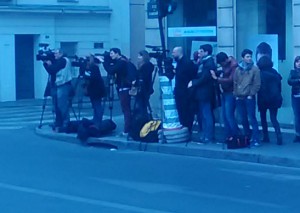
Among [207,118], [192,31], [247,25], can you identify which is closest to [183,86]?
[207,118]

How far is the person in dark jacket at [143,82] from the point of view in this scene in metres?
20.9

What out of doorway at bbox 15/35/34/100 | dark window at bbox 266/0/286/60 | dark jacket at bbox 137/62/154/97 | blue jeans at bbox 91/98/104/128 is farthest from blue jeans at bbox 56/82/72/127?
doorway at bbox 15/35/34/100

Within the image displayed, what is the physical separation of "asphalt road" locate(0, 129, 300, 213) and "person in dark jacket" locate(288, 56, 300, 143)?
1.93 meters

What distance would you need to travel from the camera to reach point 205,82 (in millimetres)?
19391

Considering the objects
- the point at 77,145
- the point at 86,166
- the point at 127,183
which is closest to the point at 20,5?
the point at 77,145

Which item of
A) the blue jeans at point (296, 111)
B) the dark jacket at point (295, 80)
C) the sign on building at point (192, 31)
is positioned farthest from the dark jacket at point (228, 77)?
the sign on building at point (192, 31)

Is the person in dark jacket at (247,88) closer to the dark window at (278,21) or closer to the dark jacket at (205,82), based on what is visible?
the dark jacket at (205,82)

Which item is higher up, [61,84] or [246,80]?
[246,80]

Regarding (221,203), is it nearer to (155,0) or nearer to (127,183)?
(127,183)

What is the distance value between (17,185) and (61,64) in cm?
784

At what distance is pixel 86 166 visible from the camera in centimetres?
1747

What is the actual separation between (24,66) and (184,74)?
1933 cm

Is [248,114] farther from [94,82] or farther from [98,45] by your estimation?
[98,45]

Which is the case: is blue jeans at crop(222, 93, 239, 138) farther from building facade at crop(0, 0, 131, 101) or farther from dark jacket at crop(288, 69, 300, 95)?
building facade at crop(0, 0, 131, 101)
